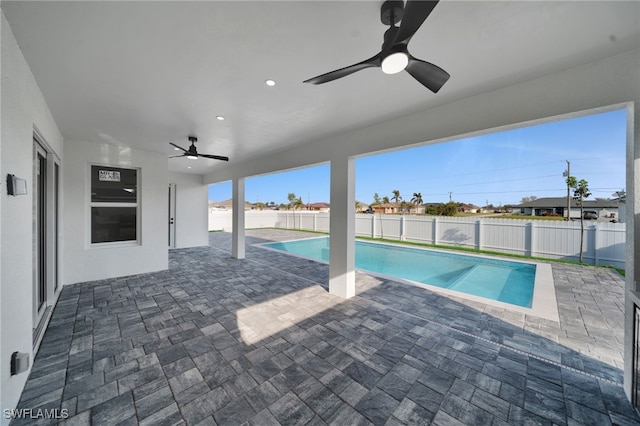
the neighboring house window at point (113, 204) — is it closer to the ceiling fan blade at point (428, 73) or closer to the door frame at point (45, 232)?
the door frame at point (45, 232)

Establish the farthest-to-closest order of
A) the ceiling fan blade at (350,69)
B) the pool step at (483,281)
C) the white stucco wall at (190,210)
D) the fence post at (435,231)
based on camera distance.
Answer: the fence post at (435,231) → the white stucco wall at (190,210) → the pool step at (483,281) → the ceiling fan blade at (350,69)

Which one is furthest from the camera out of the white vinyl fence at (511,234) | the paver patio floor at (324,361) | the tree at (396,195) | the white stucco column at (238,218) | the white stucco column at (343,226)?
the tree at (396,195)

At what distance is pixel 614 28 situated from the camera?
1518mm

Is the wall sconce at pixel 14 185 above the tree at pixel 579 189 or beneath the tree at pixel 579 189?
beneath

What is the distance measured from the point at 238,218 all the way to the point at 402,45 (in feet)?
19.2

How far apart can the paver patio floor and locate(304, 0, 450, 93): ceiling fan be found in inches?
91.3

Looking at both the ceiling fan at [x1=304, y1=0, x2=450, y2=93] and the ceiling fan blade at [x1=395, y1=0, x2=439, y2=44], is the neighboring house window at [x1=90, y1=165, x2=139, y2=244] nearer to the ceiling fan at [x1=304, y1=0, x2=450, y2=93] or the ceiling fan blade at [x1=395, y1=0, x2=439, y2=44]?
the ceiling fan at [x1=304, y1=0, x2=450, y2=93]

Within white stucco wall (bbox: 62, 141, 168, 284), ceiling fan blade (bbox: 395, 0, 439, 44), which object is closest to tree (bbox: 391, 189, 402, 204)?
white stucco wall (bbox: 62, 141, 168, 284)

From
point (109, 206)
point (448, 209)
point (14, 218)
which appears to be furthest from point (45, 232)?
point (448, 209)

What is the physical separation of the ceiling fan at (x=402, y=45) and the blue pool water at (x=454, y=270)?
159 inches

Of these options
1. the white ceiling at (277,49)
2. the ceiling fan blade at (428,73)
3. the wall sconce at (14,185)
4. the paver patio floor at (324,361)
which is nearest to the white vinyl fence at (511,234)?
the paver patio floor at (324,361)

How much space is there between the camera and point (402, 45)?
131 cm

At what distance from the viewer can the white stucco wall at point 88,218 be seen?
4.23 m

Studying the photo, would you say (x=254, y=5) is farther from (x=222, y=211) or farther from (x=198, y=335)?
(x=222, y=211)
